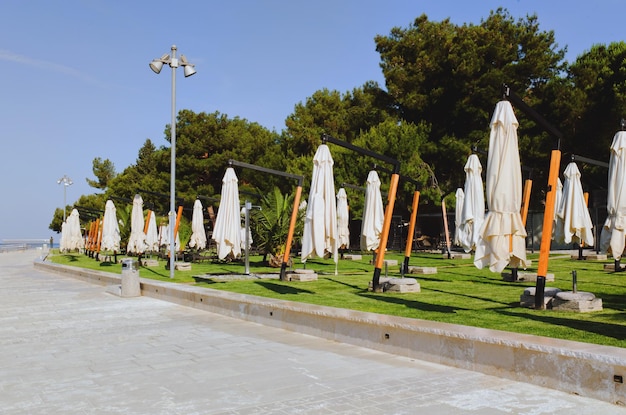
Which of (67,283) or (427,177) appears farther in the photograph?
(427,177)

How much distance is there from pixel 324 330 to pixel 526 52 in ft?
102

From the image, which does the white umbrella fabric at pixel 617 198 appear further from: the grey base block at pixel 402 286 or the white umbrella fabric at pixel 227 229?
the white umbrella fabric at pixel 227 229

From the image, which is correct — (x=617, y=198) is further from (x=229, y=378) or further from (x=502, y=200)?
(x=229, y=378)

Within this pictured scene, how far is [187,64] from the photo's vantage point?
16641 millimetres

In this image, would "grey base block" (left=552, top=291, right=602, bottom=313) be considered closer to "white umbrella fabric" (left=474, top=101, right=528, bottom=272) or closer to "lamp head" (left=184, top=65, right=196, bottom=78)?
"white umbrella fabric" (left=474, top=101, right=528, bottom=272)

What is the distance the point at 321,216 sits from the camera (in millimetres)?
11031

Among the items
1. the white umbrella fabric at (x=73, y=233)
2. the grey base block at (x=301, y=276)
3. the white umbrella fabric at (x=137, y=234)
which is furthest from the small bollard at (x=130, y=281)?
the white umbrella fabric at (x=73, y=233)

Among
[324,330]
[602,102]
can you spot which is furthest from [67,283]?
[602,102]

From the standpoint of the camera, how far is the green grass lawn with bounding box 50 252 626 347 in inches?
266

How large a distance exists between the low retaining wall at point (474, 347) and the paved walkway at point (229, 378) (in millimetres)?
125


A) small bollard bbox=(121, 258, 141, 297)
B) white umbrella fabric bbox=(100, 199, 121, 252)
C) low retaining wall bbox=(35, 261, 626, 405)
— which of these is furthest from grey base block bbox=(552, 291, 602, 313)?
white umbrella fabric bbox=(100, 199, 121, 252)

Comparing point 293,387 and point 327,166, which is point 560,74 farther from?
point 293,387

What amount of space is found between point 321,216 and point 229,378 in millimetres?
5825

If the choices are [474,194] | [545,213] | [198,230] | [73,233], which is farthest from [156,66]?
[73,233]
